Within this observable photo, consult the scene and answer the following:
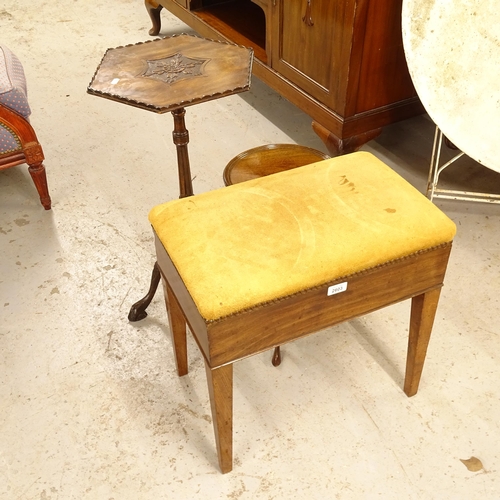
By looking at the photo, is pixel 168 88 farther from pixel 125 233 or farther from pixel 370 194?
pixel 125 233

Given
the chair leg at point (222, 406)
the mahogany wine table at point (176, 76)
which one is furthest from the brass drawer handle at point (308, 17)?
the chair leg at point (222, 406)

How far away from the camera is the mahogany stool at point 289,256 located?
129 cm

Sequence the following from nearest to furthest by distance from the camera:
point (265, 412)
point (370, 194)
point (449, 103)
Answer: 1. point (370, 194)
2. point (265, 412)
3. point (449, 103)

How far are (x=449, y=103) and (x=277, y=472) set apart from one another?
1290 millimetres

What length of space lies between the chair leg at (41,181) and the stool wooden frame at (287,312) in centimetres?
109

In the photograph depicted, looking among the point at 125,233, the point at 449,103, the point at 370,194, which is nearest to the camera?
the point at 370,194

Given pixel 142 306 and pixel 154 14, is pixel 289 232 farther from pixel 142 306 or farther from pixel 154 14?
pixel 154 14

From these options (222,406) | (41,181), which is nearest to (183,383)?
(222,406)

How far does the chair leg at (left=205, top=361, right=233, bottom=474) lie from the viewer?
1360mm

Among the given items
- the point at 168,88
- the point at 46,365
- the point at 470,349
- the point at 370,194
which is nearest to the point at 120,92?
the point at 168,88

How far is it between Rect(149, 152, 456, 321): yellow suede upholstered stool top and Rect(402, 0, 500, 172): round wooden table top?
64 cm

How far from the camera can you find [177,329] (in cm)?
172

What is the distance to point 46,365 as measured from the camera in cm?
189

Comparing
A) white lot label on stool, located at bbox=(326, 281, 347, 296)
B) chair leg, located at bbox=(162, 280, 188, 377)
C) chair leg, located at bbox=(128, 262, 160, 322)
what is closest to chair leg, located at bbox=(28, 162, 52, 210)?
chair leg, located at bbox=(128, 262, 160, 322)
